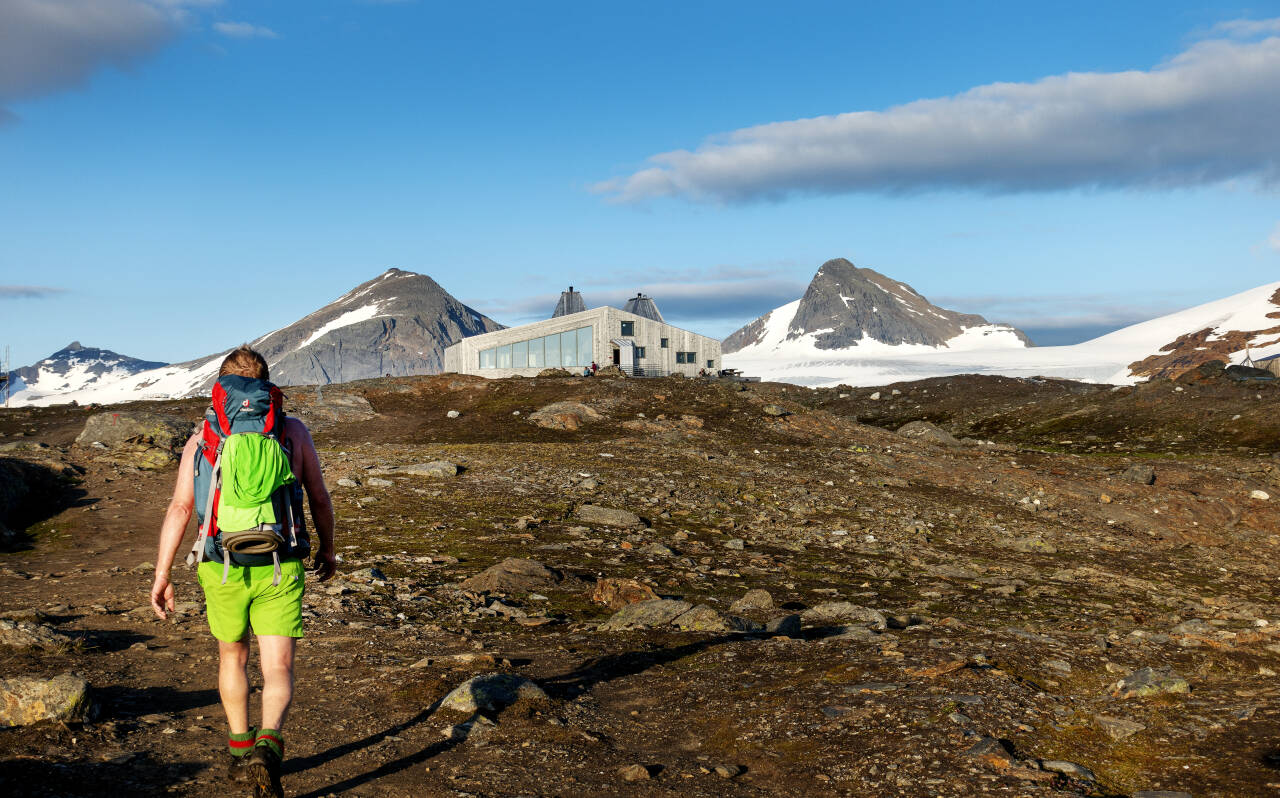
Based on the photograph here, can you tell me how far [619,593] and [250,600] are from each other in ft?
21.3

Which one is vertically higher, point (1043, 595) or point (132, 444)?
point (132, 444)

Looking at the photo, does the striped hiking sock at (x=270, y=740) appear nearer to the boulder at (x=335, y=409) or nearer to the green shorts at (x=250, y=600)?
the green shorts at (x=250, y=600)

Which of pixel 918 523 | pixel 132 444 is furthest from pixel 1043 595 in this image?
pixel 132 444

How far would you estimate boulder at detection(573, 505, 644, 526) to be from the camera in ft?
52.3

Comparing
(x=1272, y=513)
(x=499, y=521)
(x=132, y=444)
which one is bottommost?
(x=1272, y=513)

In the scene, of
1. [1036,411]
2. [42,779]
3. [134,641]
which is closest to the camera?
[42,779]

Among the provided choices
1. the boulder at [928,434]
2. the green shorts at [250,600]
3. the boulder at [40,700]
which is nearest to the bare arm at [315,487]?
the green shorts at [250,600]

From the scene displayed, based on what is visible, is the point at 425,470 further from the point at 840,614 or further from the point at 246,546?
the point at 246,546

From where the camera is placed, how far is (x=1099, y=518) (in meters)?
20.0

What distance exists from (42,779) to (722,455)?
65.3ft

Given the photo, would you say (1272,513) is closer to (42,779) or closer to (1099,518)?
(1099,518)

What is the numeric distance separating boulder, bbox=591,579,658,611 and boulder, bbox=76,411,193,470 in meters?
12.8

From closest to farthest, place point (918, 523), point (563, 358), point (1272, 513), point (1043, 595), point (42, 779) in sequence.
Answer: point (42, 779) < point (1043, 595) < point (918, 523) < point (1272, 513) < point (563, 358)

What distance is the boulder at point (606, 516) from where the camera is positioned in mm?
15930
